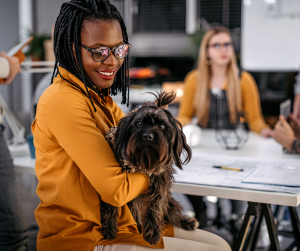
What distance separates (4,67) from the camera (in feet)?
6.18

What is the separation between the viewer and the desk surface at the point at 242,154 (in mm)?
1338

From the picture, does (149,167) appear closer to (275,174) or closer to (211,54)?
(275,174)

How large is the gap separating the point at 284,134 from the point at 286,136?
2 cm

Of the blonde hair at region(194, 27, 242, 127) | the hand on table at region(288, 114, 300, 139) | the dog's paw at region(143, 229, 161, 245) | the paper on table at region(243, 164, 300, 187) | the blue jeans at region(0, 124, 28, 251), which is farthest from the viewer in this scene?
the blonde hair at region(194, 27, 242, 127)

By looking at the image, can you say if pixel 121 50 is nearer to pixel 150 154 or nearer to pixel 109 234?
pixel 150 154

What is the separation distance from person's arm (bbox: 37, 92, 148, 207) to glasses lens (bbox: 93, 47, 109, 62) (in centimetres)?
18

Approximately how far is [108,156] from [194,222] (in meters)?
0.62

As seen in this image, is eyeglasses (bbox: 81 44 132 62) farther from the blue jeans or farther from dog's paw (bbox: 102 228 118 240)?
the blue jeans

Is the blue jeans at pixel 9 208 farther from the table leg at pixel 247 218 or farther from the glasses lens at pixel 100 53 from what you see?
the table leg at pixel 247 218

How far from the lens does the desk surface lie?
4.39 ft

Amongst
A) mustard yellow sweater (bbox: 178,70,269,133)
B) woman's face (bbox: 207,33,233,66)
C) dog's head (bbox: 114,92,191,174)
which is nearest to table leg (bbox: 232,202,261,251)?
dog's head (bbox: 114,92,191,174)

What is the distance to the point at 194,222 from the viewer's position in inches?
59.9

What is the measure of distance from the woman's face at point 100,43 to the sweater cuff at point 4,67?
2.80 ft

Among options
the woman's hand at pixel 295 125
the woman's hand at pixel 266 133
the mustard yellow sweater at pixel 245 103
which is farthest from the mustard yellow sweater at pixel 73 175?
the mustard yellow sweater at pixel 245 103
